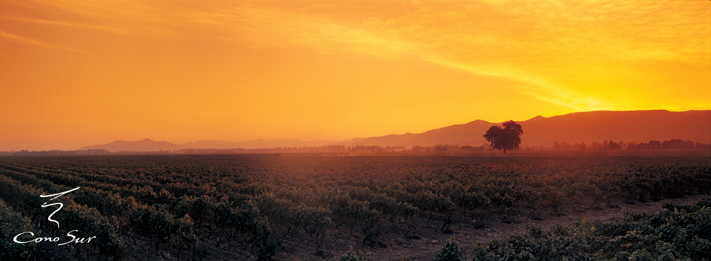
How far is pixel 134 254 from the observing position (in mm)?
13727

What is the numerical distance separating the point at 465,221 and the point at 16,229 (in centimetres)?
2027

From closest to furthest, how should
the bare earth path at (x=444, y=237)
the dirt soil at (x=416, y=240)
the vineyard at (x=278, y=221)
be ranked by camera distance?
the vineyard at (x=278, y=221)
the dirt soil at (x=416, y=240)
the bare earth path at (x=444, y=237)

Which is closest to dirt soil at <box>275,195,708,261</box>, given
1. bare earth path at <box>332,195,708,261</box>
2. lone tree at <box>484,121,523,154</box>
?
bare earth path at <box>332,195,708,261</box>

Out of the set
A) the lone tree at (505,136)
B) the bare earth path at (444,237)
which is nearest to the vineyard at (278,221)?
the bare earth path at (444,237)

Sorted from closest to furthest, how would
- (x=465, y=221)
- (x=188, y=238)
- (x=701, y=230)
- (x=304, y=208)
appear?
(x=701, y=230)
(x=188, y=238)
(x=304, y=208)
(x=465, y=221)

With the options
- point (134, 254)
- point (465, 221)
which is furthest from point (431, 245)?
point (134, 254)

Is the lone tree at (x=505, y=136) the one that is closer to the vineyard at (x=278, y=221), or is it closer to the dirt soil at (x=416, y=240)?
the vineyard at (x=278, y=221)

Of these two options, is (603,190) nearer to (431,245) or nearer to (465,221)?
(465,221)

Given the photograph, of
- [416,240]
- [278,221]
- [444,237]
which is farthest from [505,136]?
[278,221]

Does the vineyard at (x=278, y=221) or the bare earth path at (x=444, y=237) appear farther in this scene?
the bare earth path at (x=444, y=237)

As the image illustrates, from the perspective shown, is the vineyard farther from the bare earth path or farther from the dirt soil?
the bare earth path

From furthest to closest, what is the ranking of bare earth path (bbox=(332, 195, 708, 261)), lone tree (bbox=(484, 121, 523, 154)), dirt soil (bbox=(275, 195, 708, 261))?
lone tree (bbox=(484, 121, 523, 154)) → bare earth path (bbox=(332, 195, 708, 261)) → dirt soil (bbox=(275, 195, 708, 261))

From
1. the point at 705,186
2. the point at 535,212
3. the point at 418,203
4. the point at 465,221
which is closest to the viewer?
the point at 418,203

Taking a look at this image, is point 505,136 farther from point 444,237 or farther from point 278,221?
point 278,221
